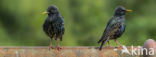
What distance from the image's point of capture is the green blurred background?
32.1ft

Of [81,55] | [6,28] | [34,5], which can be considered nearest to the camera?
[81,55]

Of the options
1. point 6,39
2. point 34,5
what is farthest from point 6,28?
point 34,5

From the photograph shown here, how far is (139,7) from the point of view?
1102 cm

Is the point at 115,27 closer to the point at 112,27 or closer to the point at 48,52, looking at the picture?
the point at 112,27

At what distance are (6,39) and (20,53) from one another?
538 centimetres

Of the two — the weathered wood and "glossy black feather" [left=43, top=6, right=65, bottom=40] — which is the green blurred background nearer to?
"glossy black feather" [left=43, top=6, right=65, bottom=40]

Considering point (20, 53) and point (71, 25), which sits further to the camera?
point (71, 25)

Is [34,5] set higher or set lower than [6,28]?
higher

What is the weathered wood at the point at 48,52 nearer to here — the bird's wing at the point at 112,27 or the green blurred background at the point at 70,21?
the bird's wing at the point at 112,27

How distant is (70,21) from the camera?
33.0 ft

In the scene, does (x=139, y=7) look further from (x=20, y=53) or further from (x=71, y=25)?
(x=20, y=53)

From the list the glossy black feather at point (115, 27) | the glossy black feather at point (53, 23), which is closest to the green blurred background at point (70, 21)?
the glossy black feather at point (115, 27)

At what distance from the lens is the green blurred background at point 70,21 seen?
9.79 meters


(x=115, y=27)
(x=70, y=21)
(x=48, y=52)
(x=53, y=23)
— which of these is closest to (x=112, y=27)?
(x=115, y=27)
